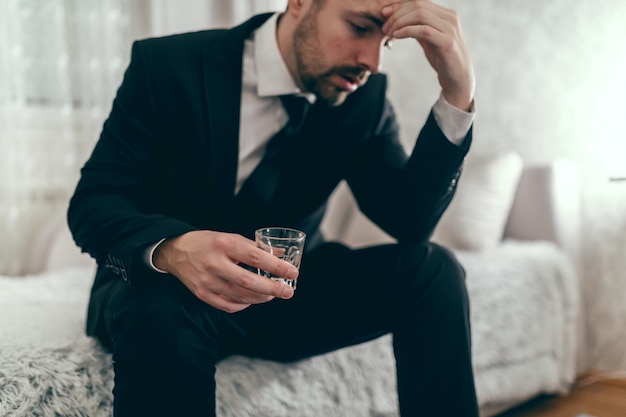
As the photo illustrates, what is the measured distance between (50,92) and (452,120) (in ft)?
4.84

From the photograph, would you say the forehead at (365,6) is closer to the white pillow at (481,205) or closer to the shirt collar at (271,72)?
the shirt collar at (271,72)

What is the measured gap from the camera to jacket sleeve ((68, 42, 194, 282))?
839mm

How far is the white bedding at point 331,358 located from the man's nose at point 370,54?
575 millimetres

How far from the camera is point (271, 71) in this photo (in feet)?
3.85

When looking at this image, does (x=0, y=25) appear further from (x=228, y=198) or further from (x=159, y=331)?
(x=159, y=331)

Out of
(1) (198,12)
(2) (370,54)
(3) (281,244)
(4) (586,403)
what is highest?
(1) (198,12)

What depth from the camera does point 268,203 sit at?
1130mm

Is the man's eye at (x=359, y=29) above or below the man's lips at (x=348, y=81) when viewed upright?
above

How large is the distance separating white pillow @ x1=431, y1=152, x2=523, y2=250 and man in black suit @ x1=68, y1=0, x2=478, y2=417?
2.41 ft

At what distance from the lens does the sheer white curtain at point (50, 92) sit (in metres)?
1.86

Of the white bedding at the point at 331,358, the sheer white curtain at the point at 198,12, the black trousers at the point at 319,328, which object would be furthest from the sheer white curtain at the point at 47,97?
the black trousers at the point at 319,328

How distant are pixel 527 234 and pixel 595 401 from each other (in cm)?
57

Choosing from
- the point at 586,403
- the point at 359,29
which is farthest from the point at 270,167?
the point at 586,403

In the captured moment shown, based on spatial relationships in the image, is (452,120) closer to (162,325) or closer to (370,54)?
(370,54)
